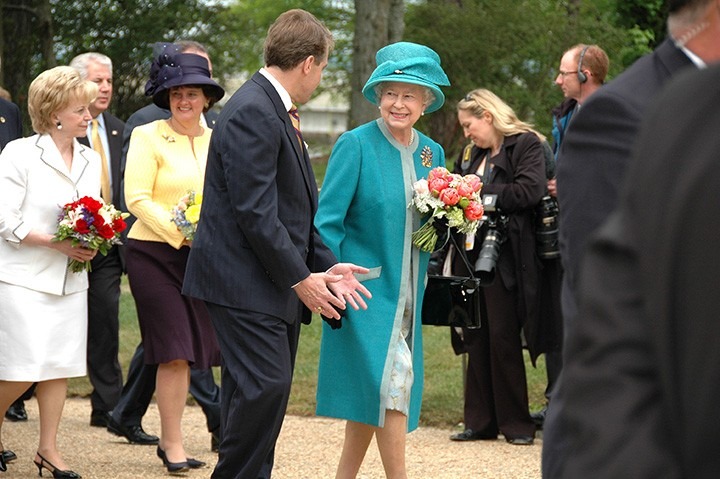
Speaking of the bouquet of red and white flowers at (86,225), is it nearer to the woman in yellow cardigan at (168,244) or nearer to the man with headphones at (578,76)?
the woman in yellow cardigan at (168,244)

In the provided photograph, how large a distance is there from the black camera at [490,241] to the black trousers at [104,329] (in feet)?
7.46

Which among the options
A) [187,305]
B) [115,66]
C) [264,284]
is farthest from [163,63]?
[115,66]

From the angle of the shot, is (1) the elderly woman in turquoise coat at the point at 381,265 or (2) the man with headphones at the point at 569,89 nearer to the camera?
(1) the elderly woman in turquoise coat at the point at 381,265

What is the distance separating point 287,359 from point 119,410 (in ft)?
9.32

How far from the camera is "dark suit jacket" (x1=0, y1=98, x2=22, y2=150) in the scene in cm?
776

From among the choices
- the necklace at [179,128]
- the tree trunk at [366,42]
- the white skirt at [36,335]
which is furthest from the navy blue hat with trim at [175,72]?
the tree trunk at [366,42]

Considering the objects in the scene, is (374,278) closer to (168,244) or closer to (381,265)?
(381,265)

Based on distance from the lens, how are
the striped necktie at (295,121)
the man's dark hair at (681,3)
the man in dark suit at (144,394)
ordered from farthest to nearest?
the man in dark suit at (144,394)
the striped necktie at (295,121)
the man's dark hair at (681,3)

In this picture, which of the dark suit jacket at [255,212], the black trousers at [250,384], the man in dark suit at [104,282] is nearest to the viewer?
the dark suit jacket at [255,212]

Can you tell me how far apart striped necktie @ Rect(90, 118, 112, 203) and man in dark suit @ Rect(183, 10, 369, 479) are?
262 centimetres

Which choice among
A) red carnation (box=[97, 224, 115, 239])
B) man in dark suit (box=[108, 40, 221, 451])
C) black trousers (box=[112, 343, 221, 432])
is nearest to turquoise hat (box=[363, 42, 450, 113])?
red carnation (box=[97, 224, 115, 239])

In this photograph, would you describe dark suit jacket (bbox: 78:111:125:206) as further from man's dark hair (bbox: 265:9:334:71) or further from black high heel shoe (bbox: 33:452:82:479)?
man's dark hair (bbox: 265:9:334:71)

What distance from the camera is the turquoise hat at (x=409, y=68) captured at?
5.94 meters

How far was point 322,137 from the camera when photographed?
129 ft
